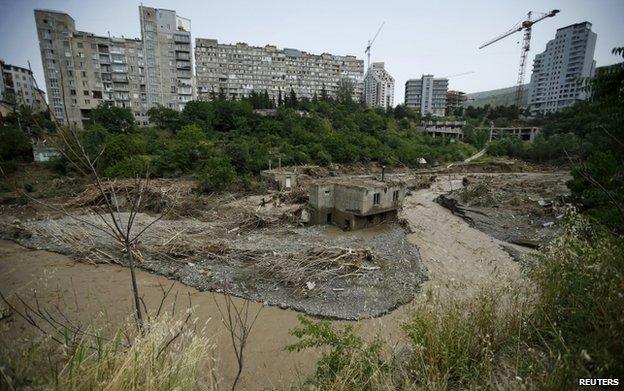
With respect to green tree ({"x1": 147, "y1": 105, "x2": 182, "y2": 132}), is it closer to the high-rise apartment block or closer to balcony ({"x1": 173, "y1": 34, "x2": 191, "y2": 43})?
balcony ({"x1": 173, "y1": 34, "x2": 191, "y2": 43})

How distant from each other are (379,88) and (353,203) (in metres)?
109

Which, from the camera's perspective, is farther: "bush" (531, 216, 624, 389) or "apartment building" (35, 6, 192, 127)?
"apartment building" (35, 6, 192, 127)

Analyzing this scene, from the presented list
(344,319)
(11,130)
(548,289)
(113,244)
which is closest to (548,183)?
(344,319)

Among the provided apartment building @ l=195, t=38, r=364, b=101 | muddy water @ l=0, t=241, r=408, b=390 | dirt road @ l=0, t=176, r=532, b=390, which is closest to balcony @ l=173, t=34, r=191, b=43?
apartment building @ l=195, t=38, r=364, b=101

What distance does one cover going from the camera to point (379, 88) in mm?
115500

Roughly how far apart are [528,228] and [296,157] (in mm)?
28978

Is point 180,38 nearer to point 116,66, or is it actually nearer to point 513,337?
point 116,66

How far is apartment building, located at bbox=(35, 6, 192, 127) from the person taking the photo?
45.9 m

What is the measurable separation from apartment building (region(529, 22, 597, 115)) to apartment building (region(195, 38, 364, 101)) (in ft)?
196

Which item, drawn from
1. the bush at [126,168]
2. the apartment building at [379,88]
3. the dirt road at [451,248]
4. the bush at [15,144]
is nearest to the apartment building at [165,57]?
the bush at [15,144]

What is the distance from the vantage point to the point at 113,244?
52.6 ft

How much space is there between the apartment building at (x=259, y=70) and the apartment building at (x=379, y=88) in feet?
77.6

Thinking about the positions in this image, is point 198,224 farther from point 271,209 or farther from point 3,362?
point 3,362

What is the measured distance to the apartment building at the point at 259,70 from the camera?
259 ft
